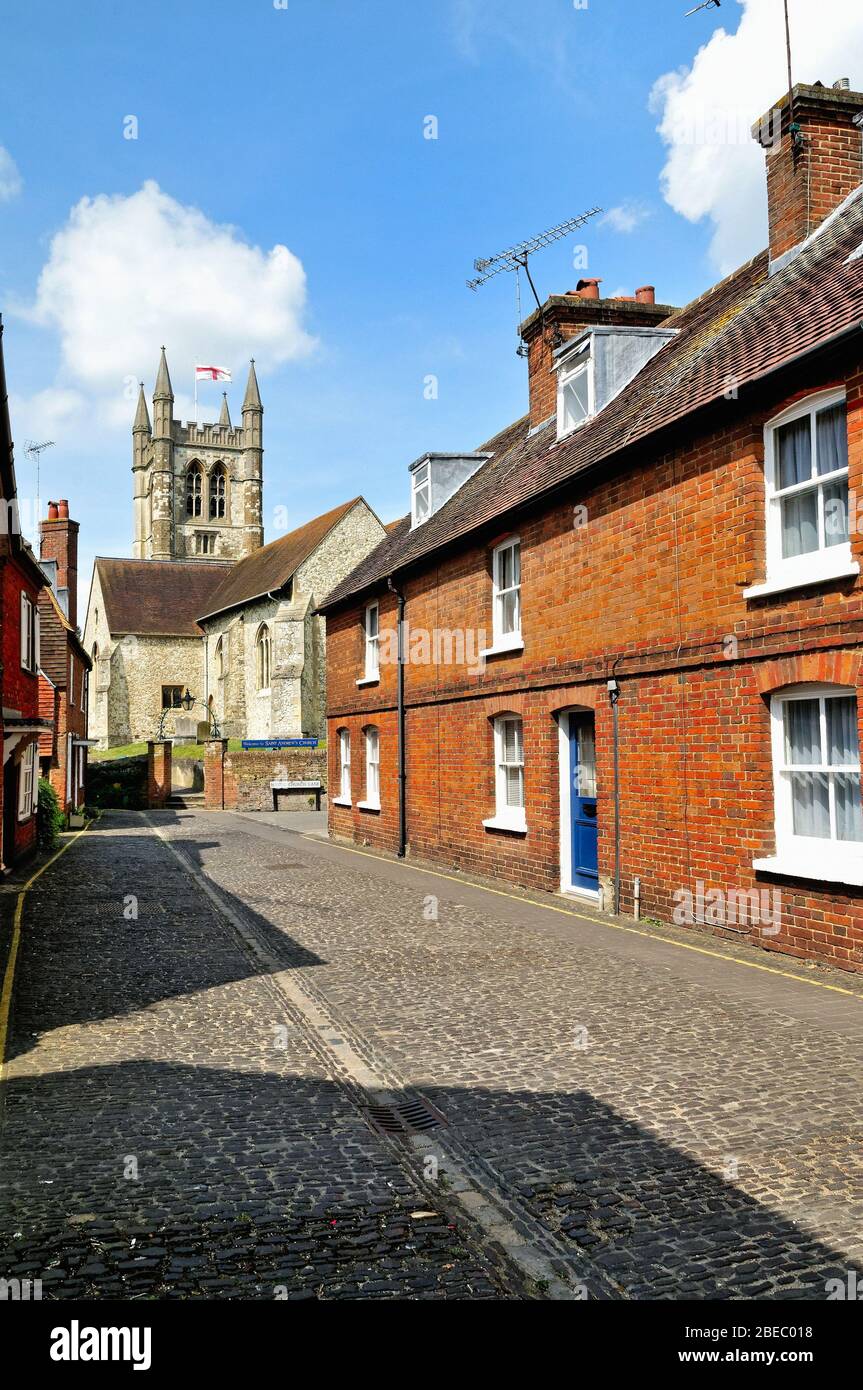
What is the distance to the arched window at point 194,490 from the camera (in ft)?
253

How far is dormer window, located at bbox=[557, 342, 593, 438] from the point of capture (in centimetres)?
1459

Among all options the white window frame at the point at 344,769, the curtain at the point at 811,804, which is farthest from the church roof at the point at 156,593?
the curtain at the point at 811,804

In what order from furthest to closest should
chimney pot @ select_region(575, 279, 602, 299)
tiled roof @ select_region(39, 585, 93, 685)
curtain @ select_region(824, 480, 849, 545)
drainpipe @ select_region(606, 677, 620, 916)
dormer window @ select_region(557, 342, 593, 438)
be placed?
tiled roof @ select_region(39, 585, 93, 685) < chimney pot @ select_region(575, 279, 602, 299) < dormer window @ select_region(557, 342, 593, 438) < drainpipe @ select_region(606, 677, 620, 916) < curtain @ select_region(824, 480, 849, 545)

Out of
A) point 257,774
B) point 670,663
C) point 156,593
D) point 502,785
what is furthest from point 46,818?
point 156,593

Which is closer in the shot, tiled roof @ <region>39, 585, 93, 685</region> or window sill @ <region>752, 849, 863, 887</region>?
window sill @ <region>752, 849, 863, 887</region>

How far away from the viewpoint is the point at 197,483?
7781cm

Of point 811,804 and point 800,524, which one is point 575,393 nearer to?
point 800,524

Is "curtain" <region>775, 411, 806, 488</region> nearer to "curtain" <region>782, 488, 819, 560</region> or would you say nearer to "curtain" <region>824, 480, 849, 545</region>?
"curtain" <region>782, 488, 819, 560</region>

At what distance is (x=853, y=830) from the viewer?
29.3ft

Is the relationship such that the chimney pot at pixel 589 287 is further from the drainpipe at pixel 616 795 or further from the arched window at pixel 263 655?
the arched window at pixel 263 655

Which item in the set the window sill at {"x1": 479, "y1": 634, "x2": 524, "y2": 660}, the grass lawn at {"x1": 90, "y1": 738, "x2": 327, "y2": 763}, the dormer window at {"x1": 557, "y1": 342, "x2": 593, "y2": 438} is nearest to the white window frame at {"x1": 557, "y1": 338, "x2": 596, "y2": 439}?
the dormer window at {"x1": 557, "y1": 342, "x2": 593, "y2": 438}

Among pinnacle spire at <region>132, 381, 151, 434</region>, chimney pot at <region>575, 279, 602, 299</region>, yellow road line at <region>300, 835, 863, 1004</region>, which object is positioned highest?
pinnacle spire at <region>132, 381, 151, 434</region>

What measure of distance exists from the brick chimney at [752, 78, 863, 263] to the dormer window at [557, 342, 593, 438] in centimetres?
330

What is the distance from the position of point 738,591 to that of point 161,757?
3251cm
